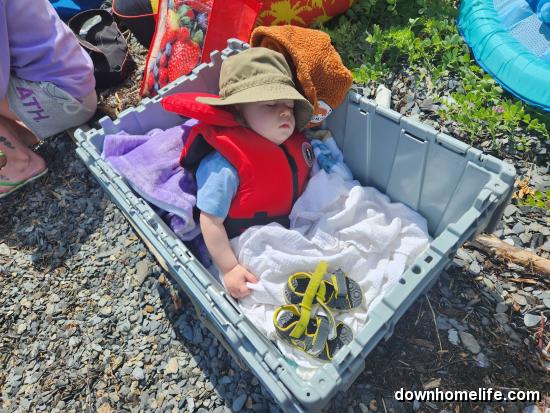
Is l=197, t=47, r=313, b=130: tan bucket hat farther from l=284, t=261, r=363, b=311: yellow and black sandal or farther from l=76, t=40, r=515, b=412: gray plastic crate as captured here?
l=284, t=261, r=363, b=311: yellow and black sandal

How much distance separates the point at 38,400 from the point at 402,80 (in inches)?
98.5

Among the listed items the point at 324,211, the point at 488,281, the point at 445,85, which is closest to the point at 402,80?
the point at 445,85

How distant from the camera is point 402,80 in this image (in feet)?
8.04

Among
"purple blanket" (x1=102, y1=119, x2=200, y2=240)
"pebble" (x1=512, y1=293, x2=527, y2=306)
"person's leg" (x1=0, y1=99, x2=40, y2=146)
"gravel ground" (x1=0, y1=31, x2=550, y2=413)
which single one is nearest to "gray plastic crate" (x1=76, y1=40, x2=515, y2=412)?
"purple blanket" (x1=102, y1=119, x2=200, y2=240)

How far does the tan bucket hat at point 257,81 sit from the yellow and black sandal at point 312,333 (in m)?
0.78

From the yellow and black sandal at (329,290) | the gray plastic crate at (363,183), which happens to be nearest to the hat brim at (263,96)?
the gray plastic crate at (363,183)

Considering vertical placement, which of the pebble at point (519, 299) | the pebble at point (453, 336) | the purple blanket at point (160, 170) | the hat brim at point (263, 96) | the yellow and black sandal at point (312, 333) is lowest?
the pebble at point (453, 336)

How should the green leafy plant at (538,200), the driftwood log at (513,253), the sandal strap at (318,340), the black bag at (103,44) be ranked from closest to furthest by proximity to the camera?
the sandal strap at (318,340) < the driftwood log at (513,253) < the green leafy plant at (538,200) < the black bag at (103,44)

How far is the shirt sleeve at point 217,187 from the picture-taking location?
166 centimetres

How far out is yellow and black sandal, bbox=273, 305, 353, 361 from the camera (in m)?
1.48

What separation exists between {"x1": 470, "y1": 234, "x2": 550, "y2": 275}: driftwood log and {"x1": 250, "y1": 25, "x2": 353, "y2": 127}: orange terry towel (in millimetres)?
908

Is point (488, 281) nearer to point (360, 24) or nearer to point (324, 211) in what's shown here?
point (324, 211)

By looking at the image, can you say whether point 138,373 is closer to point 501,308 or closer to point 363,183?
point 363,183
